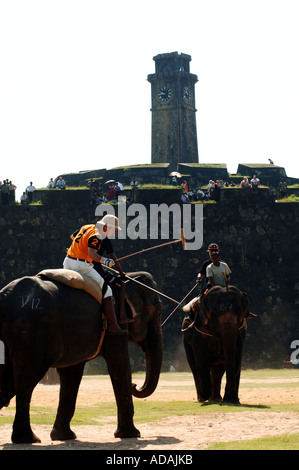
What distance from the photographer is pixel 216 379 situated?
18.6 m

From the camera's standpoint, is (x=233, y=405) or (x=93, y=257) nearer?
(x=93, y=257)

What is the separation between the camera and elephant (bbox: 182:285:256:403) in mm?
17328

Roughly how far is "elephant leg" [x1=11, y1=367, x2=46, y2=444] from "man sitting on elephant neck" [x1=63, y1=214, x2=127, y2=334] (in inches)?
62.5

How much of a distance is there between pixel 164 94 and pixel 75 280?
70.1m

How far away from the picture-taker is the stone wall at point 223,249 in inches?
1318

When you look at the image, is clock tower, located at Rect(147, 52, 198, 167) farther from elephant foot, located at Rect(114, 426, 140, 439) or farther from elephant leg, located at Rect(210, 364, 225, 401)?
elephant foot, located at Rect(114, 426, 140, 439)

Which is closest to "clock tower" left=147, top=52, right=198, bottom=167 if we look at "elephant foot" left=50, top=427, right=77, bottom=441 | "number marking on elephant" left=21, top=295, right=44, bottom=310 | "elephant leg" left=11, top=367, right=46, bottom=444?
"elephant foot" left=50, top=427, right=77, bottom=441

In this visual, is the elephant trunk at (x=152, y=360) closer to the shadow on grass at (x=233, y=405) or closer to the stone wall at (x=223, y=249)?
the shadow on grass at (x=233, y=405)

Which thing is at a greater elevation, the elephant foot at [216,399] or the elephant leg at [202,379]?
the elephant leg at [202,379]

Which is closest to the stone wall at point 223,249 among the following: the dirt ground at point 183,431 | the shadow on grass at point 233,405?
the dirt ground at point 183,431

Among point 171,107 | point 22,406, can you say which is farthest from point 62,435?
point 171,107

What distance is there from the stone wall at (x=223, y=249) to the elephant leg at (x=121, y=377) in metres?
21.0

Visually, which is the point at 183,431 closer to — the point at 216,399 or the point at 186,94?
the point at 216,399
